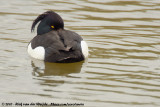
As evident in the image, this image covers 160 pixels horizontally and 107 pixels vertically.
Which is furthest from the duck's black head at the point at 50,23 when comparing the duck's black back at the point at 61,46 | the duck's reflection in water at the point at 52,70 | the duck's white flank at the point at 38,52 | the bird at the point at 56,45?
the duck's reflection in water at the point at 52,70

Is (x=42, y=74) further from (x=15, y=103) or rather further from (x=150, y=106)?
(x=150, y=106)

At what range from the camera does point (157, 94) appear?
7383 millimetres

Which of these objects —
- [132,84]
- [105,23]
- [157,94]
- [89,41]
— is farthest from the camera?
[105,23]

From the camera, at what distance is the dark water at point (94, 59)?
24.1 ft

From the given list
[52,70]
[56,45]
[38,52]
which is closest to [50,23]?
[38,52]

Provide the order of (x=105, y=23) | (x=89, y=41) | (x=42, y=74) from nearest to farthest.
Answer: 1. (x=42, y=74)
2. (x=89, y=41)
3. (x=105, y=23)

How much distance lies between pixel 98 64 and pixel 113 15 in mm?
4354

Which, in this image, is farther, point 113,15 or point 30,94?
point 113,15

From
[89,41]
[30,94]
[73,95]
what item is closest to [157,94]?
[73,95]

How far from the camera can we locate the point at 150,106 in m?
6.91

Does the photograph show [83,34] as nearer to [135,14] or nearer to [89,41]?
[89,41]

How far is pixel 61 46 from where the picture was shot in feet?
29.7

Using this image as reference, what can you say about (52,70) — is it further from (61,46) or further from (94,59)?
(94,59)

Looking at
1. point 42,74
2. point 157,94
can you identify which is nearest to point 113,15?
point 42,74
